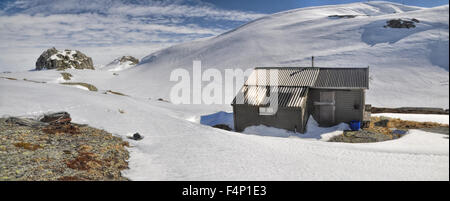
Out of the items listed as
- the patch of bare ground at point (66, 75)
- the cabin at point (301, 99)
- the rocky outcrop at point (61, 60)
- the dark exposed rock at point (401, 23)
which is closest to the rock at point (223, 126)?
the cabin at point (301, 99)

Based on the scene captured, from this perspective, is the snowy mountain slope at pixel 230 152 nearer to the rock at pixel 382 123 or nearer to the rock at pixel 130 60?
the rock at pixel 382 123

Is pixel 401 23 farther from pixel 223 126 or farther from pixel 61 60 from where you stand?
pixel 61 60

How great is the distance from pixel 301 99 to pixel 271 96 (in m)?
2.36

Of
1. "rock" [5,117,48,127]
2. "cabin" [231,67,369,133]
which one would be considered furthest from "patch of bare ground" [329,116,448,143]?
"rock" [5,117,48,127]

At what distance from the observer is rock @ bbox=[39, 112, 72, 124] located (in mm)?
18592

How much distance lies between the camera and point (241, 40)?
90.9 m

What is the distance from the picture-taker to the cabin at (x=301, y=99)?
23.4 m

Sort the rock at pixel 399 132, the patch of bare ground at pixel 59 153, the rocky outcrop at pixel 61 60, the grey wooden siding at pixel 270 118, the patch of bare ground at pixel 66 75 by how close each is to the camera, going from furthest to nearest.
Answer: the rocky outcrop at pixel 61 60, the patch of bare ground at pixel 66 75, the grey wooden siding at pixel 270 118, the rock at pixel 399 132, the patch of bare ground at pixel 59 153

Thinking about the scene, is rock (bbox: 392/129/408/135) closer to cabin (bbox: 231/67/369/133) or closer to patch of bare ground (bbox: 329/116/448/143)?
patch of bare ground (bbox: 329/116/448/143)

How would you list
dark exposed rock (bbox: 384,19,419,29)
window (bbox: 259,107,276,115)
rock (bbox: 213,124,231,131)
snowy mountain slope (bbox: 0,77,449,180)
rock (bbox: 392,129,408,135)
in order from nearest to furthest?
snowy mountain slope (bbox: 0,77,449,180), rock (bbox: 392,129,408,135), window (bbox: 259,107,276,115), rock (bbox: 213,124,231,131), dark exposed rock (bbox: 384,19,419,29)

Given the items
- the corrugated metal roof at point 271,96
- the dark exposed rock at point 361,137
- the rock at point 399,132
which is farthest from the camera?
the corrugated metal roof at point 271,96

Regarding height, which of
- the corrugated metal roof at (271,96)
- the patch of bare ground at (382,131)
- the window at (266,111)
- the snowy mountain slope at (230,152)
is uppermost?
the corrugated metal roof at (271,96)
